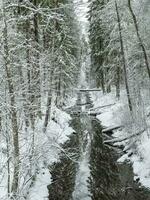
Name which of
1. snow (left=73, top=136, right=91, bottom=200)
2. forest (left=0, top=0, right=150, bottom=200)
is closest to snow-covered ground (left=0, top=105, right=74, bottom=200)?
forest (left=0, top=0, right=150, bottom=200)

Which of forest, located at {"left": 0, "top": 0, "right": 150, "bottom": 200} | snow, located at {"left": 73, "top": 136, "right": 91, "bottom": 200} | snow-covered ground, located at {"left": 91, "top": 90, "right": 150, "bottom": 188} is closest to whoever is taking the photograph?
forest, located at {"left": 0, "top": 0, "right": 150, "bottom": 200}

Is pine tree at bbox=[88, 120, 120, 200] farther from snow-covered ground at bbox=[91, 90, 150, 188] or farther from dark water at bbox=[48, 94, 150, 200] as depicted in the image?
snow-covered ground at bbox=[91, 90, 150, 188]

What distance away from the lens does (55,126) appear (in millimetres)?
25266

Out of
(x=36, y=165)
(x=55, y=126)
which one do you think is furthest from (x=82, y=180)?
(x=55, y=126)

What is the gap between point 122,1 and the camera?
23484 millimetres

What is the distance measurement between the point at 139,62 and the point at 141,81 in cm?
133

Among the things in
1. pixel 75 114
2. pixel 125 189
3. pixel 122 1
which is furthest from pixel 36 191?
pixel 75 114

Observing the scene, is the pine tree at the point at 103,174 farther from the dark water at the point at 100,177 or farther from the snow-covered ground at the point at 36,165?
the snow-covered ground at the point at 36,165

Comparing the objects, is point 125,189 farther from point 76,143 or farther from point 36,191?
point 76,143

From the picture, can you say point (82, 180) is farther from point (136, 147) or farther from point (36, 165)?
point (136, 147)

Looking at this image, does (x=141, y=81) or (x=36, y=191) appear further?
(x=141, y=81)

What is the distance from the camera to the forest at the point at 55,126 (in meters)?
10.1

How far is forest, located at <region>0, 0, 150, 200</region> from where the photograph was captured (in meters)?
10.1

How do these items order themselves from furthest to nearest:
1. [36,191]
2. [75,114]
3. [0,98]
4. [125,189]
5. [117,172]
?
[75,114]
[117,172]
[125,189]
[36,191]
[0,98]
